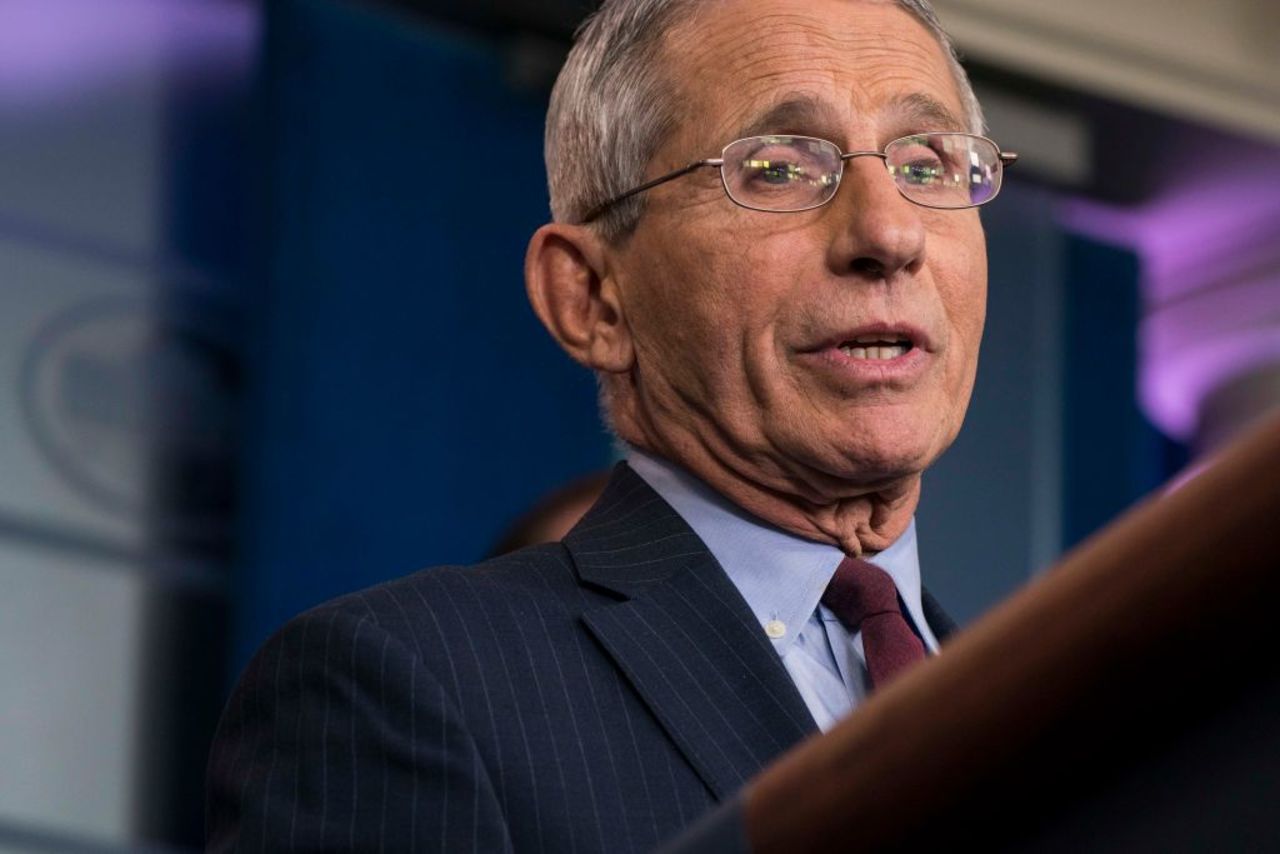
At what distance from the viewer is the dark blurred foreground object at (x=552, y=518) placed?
3.02m

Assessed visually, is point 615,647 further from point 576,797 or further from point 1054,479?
point 1054,479

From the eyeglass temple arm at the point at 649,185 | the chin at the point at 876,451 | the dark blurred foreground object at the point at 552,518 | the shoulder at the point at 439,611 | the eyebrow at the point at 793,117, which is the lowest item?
the dark blurred foreground object at the point at 552,518

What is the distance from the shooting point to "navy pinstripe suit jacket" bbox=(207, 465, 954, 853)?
49.4 inches

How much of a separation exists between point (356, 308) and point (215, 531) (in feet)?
1.78

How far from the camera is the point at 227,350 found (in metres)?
4.58

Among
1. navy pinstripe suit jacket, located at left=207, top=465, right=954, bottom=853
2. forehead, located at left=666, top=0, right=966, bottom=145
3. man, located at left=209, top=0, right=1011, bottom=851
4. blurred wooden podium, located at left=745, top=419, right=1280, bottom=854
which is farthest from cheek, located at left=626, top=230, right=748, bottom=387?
blurred wooden podium, located at left=745, top=419, right=1280, bottom=854

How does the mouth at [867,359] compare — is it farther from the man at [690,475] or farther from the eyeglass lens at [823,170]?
the eyeglass lens at [823,170]

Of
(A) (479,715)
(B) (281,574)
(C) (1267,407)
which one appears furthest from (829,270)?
(C) (1267,407)

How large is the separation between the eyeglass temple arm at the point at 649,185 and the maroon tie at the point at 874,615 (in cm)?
32

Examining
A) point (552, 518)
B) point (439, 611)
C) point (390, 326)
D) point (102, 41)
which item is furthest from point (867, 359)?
point (102, 41)

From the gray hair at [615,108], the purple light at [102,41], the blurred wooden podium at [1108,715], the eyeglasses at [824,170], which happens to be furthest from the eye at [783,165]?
the purple light at [102,41]

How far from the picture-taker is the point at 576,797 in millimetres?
1306

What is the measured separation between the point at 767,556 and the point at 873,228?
251mm

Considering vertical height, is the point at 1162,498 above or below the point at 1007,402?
above
